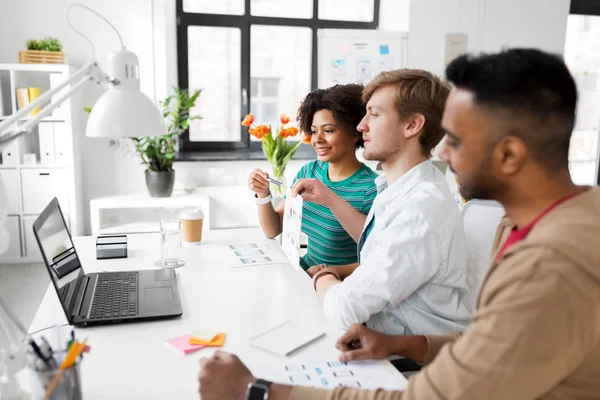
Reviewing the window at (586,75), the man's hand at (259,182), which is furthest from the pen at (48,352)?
the window at (586,75)

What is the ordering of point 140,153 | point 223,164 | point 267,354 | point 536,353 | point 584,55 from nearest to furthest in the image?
1. point 536,353
2. point 267,354
3. point 140,153
4. point 223,164
5. point 584,55

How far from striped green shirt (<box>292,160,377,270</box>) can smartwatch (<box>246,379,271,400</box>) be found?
1164 millimetres

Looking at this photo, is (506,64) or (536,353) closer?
(536,353)

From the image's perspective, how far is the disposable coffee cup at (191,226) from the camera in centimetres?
207

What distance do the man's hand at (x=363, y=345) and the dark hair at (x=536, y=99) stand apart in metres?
0.59

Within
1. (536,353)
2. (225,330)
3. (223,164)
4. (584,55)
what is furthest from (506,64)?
(584,55)

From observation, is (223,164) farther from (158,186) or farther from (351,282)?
(351,282)

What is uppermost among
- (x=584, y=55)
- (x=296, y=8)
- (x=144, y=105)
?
(x=296, y=8)

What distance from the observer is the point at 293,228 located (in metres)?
1.73

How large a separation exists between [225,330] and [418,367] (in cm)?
51

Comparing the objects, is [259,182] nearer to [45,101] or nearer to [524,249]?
[45,101]

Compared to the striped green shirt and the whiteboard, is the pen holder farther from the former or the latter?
the whiteboard

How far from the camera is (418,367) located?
1326 mm

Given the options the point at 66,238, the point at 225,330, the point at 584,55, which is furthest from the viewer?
the point at 584,55
